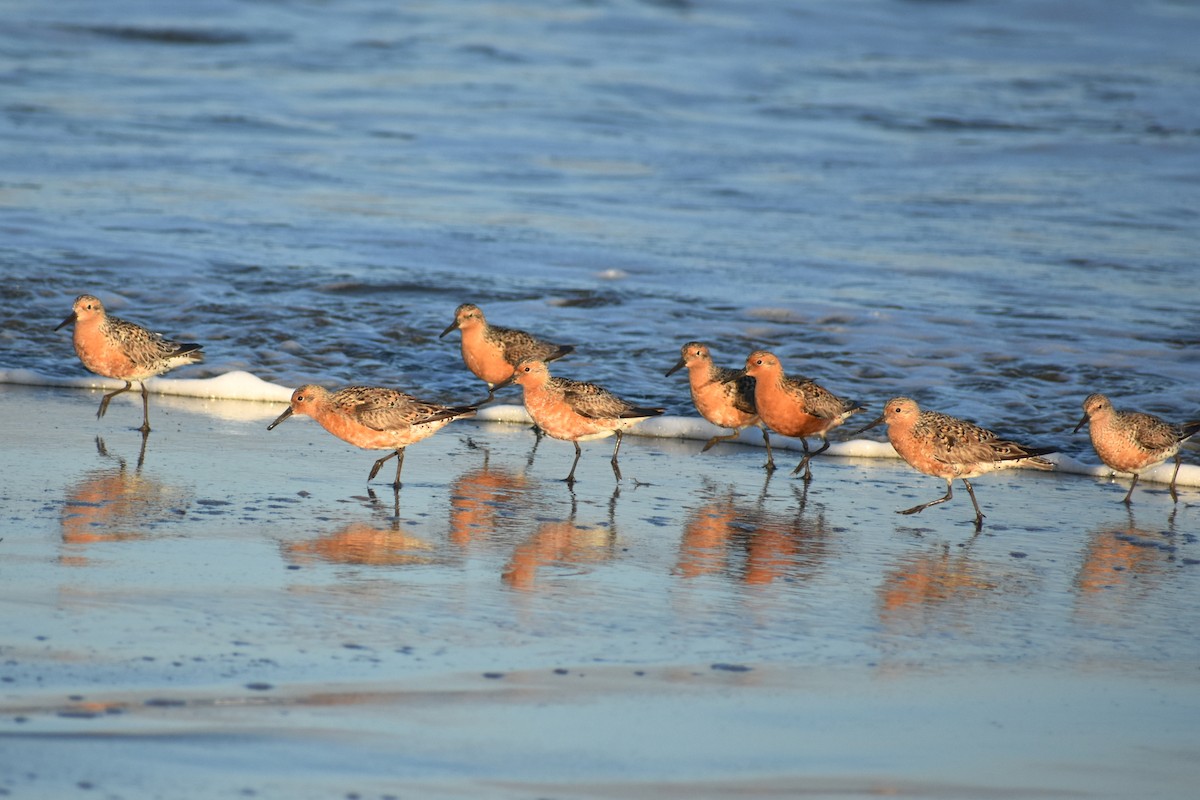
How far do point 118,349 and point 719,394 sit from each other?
151 inches

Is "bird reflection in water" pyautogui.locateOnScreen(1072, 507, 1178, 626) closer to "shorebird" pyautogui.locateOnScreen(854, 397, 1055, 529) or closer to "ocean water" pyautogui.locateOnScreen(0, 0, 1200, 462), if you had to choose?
"shorebird" pyautogui.locateOnScreen(854, 397, 1055, 529)

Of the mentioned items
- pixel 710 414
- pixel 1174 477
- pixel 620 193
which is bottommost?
pixel 1174 477

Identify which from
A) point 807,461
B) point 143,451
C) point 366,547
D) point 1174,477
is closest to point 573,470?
point 807,461

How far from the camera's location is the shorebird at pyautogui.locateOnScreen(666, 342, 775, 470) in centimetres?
947

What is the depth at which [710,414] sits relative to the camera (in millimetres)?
9555

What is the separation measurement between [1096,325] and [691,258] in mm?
4328

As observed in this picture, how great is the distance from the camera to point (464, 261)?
15.3m

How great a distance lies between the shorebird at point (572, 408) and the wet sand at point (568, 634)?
300mm

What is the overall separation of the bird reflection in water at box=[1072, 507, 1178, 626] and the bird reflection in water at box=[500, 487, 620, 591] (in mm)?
2101

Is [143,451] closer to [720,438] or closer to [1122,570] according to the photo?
[720,438]

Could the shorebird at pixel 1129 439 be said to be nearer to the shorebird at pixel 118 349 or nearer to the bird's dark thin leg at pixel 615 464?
the bird's dark thin leg at pixel 615 464

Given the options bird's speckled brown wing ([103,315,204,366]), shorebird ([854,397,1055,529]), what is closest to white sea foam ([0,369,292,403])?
bird's speckled brown wing ([103,315,204,366])

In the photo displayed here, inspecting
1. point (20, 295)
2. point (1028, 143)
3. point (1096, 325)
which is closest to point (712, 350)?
point (1096, 325)

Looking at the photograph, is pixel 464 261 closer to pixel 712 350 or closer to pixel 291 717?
pixel 712 350
